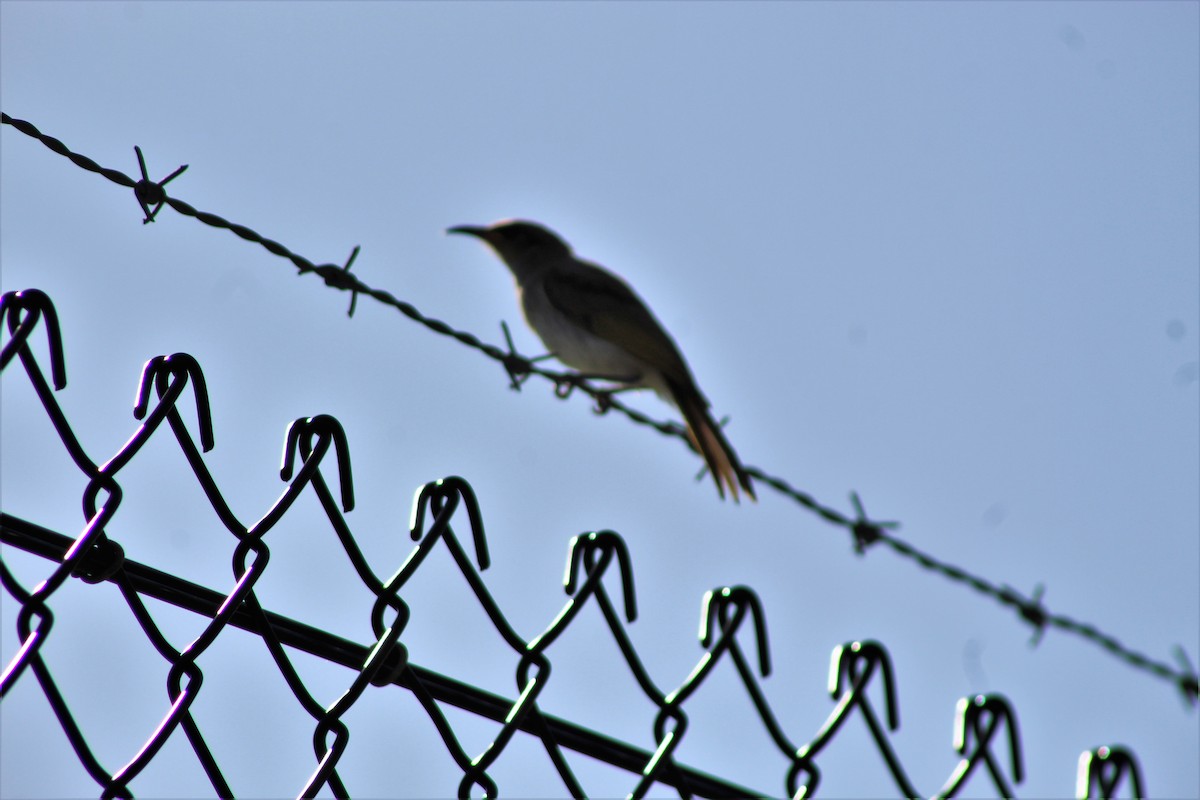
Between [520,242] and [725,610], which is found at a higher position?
[520,242]

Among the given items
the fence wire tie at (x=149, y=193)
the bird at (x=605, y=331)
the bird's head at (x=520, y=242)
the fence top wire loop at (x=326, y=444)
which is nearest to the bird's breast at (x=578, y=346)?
the bird at (x=605, y=331)

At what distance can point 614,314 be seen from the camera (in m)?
8.23

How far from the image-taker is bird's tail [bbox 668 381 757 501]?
675 centimetres

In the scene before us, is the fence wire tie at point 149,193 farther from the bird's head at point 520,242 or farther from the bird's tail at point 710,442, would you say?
the bird's head at point 520,242

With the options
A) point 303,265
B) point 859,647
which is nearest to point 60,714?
point 859,647

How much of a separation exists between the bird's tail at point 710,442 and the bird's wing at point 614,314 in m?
0.11

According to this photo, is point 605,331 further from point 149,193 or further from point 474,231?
point 149,193

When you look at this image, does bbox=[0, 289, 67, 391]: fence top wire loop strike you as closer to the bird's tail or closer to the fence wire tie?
the fence wire tie

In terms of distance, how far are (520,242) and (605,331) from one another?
1.47 m

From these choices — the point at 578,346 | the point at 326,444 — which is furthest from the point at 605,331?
the point at 326,444

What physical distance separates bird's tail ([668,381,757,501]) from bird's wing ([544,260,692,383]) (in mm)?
113

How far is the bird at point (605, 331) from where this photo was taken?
774 cm

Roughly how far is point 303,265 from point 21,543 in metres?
2.07

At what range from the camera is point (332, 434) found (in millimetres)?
1910
